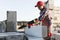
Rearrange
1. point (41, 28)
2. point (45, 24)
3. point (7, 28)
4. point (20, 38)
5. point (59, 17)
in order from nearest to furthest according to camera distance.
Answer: point (41, 28) < point (45, 24) < point (20, 38) < point (7, 28) < point (59, 17)

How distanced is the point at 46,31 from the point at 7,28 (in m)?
2.97

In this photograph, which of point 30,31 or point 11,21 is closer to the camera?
point 30,31

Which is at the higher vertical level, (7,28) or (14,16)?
(14,16)

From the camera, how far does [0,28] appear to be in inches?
232

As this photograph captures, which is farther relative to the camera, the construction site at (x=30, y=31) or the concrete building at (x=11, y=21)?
the concrete building at (x=11, y=21)

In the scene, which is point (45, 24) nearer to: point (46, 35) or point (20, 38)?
point (46, 35)

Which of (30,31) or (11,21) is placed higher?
(11,21)

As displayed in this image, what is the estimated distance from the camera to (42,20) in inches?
127

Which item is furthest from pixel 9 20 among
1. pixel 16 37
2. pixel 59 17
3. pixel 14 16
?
pixel 59 17

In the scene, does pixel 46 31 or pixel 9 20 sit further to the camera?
pixel 9 20

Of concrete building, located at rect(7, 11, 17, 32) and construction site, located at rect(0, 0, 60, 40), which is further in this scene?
concrete building, located at rect(7, 11, 17, 32)

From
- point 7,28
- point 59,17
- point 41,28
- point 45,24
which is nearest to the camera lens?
point 41,28

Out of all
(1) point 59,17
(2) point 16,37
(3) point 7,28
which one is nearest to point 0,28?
(3) point 7,28

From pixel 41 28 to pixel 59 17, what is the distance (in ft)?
45.7
